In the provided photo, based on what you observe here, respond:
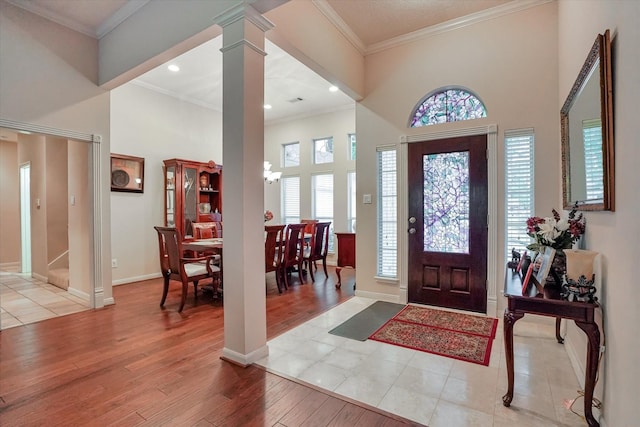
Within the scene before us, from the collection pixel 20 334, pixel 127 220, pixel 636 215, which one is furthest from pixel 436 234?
pixel 127 220

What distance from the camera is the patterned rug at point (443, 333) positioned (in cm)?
253

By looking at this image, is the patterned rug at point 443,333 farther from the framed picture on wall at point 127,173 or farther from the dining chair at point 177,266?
the framed picture on wall at point 127,173

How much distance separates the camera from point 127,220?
16.5 ft

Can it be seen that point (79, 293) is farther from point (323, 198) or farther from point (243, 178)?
point (323, 198)

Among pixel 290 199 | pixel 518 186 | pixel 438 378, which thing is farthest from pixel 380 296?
pixel 290 199

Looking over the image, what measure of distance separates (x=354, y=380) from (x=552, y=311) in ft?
4.13

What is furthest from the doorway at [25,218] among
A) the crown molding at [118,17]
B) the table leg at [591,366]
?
the table leg at [591,366]

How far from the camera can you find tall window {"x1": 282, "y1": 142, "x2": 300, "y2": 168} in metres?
7.05

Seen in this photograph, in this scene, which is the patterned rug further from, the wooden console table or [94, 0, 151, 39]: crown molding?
[94, 0, 151, 39]: crown molding

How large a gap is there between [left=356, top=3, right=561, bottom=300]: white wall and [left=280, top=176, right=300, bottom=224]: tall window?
305 centimetres

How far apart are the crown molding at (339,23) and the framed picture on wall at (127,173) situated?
12.2 ft

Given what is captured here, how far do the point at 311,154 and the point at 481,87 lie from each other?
12.7ft

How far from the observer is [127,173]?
4.99 m

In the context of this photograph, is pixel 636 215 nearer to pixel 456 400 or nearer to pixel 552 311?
pixel 552 311
